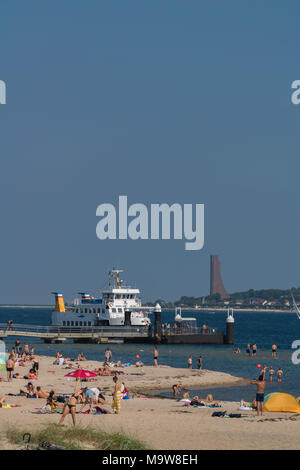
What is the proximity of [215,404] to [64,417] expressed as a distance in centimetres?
1062

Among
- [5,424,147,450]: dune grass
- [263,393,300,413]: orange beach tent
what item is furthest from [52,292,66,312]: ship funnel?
[5,424,147,450]: dune grass

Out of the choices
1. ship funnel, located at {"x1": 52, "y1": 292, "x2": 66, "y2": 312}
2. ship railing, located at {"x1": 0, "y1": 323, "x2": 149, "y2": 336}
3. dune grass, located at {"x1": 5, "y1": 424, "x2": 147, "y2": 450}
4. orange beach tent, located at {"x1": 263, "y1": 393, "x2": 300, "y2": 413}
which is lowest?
orange beach tent, located at {"x1": 263, "y1": 393, "x2": 300, "y2": 413}

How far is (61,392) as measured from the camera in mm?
39906

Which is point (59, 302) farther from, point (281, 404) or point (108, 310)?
point (281, 404)

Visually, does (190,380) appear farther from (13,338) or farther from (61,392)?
(13,338)

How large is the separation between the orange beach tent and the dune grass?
12.9 m

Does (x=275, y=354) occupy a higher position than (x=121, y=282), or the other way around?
(x=121, y=282)

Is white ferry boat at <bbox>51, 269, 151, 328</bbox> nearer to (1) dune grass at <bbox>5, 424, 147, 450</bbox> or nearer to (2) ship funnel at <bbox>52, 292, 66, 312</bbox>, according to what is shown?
(2) ship funnel at <bbox>52, 292, 66, 312</bbox>

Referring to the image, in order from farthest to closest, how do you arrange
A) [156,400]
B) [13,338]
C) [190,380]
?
[13,338] → [190,380] → [156,400]

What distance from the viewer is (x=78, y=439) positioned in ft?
74.7

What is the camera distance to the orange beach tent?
34406mm

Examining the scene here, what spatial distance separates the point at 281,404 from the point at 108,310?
51553mm
